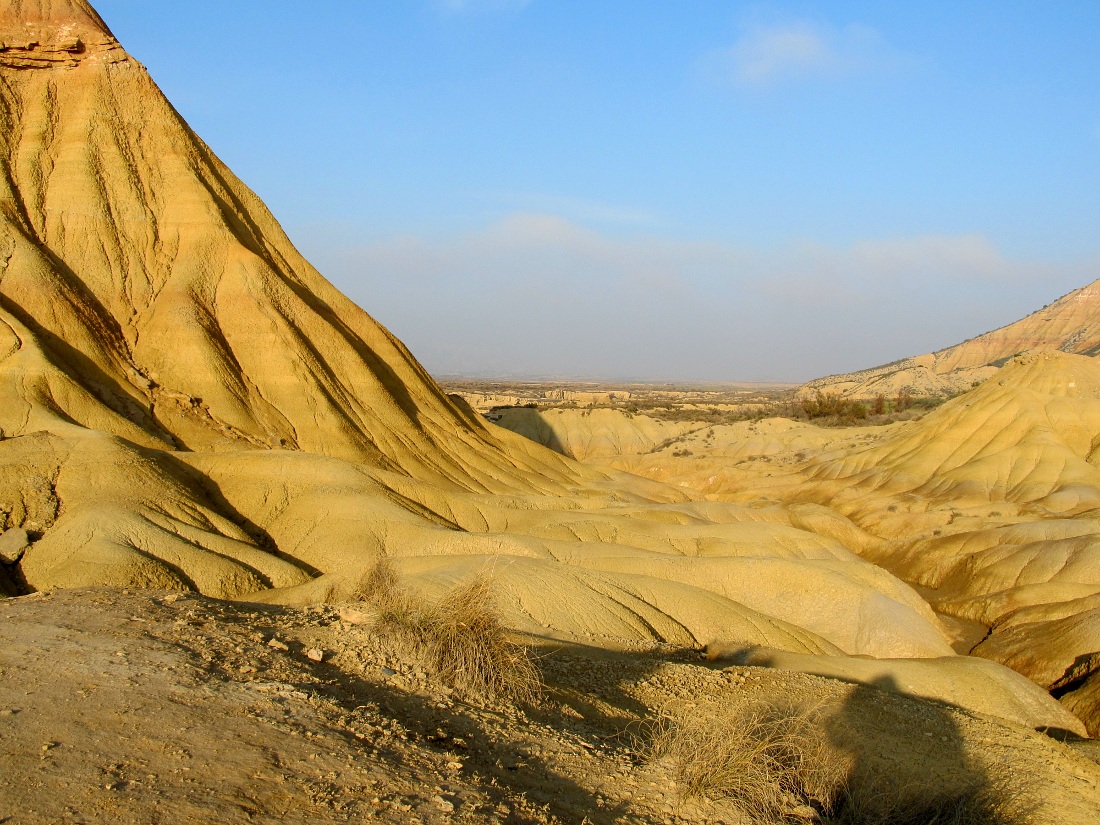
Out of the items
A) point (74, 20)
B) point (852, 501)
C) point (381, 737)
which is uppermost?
point (74, 20)

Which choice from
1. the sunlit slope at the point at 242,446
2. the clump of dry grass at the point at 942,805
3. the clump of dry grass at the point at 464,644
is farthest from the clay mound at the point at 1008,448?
the clump of dry grass at the point at 464,644

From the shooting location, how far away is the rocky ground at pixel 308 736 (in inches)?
198

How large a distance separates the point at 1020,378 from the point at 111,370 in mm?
48199

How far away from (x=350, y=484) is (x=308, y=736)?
16.9 metres

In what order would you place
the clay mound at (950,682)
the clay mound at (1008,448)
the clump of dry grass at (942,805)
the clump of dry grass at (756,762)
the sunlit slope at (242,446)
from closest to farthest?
the clump of dry grass at (756,762)
the clump of dry grass at (942,805)
the clay mound at (950,682)
the sunlit slope at (242,446)
the clay mound at (1008,448)

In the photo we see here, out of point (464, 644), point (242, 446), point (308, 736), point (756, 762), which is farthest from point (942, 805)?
point (242, 446)

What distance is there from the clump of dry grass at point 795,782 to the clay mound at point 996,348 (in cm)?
9522

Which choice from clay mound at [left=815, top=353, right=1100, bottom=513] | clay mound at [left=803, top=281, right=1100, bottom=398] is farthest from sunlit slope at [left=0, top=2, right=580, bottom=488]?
clay mound at [left=803, top=281, right=1100, bottom=398]

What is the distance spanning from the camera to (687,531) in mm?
24781

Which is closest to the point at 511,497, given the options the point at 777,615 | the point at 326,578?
the point at 777,615

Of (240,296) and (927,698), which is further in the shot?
(240,296)

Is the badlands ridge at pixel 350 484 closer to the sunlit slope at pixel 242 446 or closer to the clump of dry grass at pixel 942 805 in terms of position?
the sunlit slope at pixel 242 446

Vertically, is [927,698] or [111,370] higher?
[111,370]

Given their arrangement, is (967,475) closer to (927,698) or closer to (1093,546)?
(1093,546)
